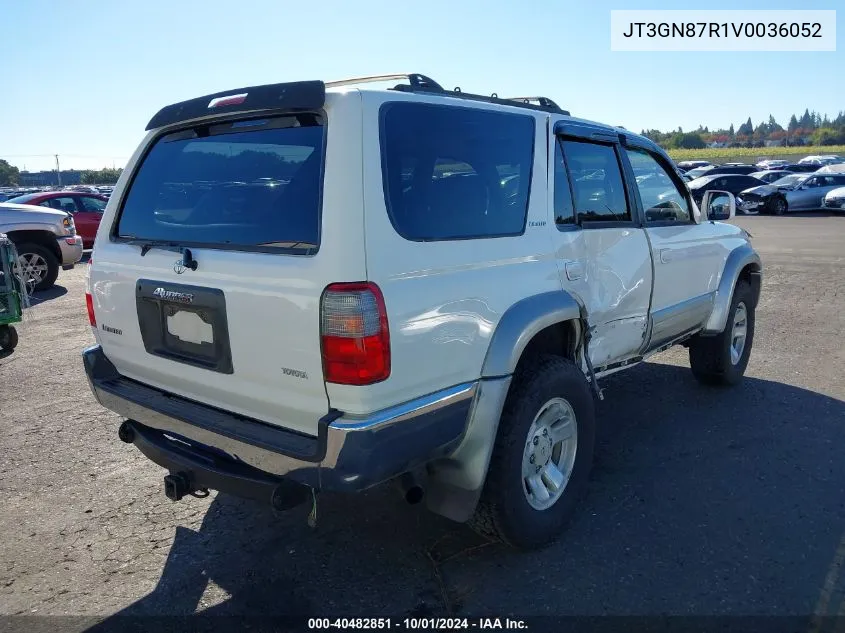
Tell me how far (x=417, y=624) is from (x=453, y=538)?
0.67m

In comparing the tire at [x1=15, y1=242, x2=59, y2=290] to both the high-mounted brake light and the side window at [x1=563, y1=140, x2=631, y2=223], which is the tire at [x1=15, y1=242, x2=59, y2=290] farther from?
the side window at [x1=563, y1=140, x2=631, y2=223]

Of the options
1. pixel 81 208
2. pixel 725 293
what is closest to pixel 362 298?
pixel 725 293

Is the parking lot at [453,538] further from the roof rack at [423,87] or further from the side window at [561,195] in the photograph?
the roof rack at [423,87]

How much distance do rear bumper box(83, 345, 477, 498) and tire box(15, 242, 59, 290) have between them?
8193mm

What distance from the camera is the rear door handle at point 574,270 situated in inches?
133

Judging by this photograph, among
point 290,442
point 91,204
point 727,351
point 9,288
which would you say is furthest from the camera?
point 91,204

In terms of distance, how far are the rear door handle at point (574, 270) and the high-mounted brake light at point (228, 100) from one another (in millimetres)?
1670

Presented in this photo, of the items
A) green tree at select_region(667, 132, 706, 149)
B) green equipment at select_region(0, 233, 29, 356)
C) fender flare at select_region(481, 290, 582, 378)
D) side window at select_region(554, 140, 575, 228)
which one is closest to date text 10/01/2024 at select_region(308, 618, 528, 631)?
fender flare at select_region(481, 290, 582, 378)

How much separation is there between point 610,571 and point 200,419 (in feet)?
6.24

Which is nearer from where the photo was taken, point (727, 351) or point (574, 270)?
point (574, 270)

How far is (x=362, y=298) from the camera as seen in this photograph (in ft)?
7.74

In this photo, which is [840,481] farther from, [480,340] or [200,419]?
[200,419]

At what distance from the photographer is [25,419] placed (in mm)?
4945

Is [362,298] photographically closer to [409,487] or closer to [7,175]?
[409,487]
